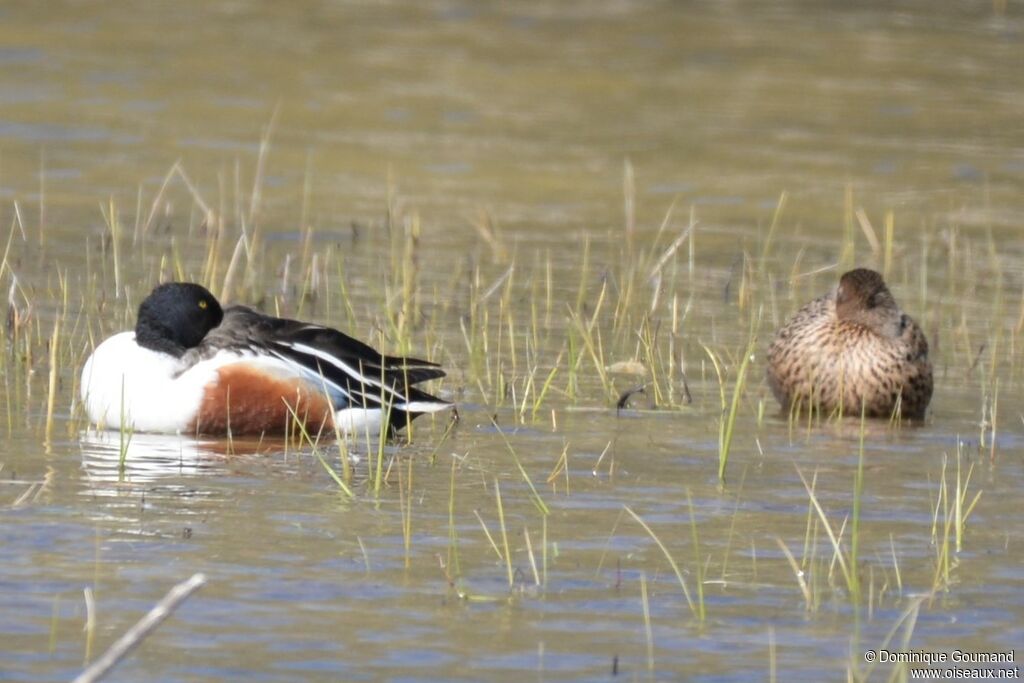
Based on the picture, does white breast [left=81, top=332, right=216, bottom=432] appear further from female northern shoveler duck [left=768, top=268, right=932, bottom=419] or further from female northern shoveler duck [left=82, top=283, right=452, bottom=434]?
female northern shoveler duck [left=768, top=268, right=932, bottom=419]

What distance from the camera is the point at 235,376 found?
754cm

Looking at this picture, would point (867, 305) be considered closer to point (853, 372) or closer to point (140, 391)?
point (853, 372)

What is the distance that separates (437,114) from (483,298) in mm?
6442

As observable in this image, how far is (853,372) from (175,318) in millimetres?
2643

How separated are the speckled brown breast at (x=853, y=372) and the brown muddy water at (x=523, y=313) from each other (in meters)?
0.16

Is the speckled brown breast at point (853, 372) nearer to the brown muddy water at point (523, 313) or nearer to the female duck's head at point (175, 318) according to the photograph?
the brown muddy water at point (523, 313)

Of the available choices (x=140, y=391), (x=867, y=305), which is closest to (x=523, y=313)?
(x=867, y=305)

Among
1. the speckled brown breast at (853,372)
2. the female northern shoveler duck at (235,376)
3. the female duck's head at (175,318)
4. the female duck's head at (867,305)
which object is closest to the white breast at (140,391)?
the female northern shoveler duck at (235,376)

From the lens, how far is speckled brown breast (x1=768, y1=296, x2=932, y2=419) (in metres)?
8.36

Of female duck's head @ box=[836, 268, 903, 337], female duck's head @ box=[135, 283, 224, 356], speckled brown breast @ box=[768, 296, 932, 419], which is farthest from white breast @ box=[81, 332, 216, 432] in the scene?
female duck's head @ box=[836, 268, 903, 337]

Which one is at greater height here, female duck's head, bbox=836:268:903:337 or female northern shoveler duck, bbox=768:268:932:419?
female duck's head, bbox=836:268:903:337

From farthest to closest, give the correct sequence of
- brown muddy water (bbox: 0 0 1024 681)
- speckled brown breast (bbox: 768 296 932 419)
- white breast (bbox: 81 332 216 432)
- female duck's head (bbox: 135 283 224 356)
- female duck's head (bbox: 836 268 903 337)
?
female duck's head (bbox: 836 268 903 337) → speckled brown breast (bbox: 768 296 932 419) → female duck's head (bbox: 135 283 224 356) → white breast (bbox: 81 332 216 432) → brown muddy water (bbox: 0 0 1024 681)

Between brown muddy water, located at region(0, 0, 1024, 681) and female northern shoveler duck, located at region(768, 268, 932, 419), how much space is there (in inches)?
7.3

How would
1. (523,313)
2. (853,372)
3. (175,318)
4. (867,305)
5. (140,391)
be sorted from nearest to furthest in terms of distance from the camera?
1. (140,391)
2. (175,318)
3. (853,372)
4. (867,305)
5. (523,313)
